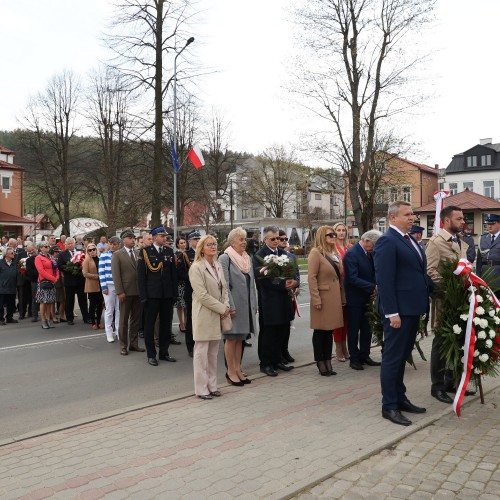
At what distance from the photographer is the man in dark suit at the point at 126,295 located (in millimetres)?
8820

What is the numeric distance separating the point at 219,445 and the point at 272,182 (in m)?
62.8

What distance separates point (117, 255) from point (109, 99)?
1244 inches

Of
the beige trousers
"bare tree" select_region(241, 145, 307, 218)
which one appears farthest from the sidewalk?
"bare tree" select_region(241, 145, 307, 218)

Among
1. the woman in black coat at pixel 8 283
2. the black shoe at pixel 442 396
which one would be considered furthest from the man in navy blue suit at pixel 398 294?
the woman in black coat at pixel 8 283

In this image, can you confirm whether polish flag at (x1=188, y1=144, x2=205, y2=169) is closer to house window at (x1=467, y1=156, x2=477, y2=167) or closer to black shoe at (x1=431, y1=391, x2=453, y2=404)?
black shoe at (x1=431, y1=391, x2=453, y2=404)

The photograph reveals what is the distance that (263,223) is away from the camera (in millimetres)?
53812

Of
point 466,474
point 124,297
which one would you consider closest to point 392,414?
point 466,474

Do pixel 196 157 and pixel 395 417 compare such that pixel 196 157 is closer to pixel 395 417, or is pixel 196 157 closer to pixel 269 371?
pixel 269 371

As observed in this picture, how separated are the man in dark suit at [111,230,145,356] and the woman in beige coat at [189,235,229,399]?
9.54ft

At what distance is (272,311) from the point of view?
7043 millimetres

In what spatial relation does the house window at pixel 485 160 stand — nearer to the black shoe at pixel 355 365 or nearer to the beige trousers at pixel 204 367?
the black shoe at pixel 355 365

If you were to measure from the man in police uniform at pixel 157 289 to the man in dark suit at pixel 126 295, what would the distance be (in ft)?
2.84

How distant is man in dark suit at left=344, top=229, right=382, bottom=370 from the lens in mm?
7438

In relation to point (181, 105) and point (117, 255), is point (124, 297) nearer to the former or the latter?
point (117, 255)
